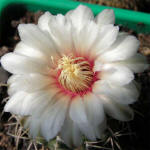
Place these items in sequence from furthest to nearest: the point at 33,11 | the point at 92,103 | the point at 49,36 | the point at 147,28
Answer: the point at 33,11 → the point at 147,28 → the point at 49,36 → the point at 92,103

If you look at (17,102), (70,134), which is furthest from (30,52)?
(70,134)

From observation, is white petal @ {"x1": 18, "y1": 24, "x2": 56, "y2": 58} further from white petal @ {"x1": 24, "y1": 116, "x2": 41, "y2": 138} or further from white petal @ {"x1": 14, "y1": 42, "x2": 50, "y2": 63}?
white petal @ {"x1": 24, "y1": 116, "x2": 41, "y2": 138}

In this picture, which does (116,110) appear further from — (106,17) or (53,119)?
(106,17)

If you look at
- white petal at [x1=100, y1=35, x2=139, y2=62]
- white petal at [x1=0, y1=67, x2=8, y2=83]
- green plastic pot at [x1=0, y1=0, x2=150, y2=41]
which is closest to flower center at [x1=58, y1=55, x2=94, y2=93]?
white petal at [x1=100, y1=35, x2=139, y2=62]

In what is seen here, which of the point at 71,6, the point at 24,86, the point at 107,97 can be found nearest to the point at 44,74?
the point at 24,86

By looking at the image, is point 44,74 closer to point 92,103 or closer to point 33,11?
point 92,103

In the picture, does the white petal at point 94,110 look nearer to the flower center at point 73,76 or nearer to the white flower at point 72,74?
the white flower at point 72,74
